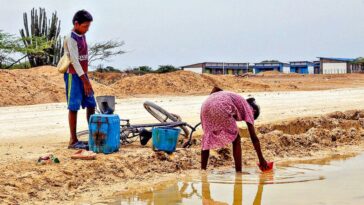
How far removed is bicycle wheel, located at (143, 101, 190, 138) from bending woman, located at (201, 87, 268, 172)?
2.07 meters

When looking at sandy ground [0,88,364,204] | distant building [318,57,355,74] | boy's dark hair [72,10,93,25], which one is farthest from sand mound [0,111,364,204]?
distant building [318,57,355,74]

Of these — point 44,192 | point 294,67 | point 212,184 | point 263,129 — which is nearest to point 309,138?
point 263,129

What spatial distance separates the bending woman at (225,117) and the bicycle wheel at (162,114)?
207cm

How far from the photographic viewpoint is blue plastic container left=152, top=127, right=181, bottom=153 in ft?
29.3

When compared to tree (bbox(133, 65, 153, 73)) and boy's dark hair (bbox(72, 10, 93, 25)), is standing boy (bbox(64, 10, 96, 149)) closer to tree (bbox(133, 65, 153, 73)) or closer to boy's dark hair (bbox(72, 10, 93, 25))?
boy's dark hair (bbox(72, 10, 93, 25))

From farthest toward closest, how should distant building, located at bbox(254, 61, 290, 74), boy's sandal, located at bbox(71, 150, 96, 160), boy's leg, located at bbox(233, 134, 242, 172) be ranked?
distant building, located at bbox(254, 61, 290, 74) < boy's leg, located at bbox(233, 134, 242, 172) < boy's sandal, located at bbox(71, 150, 96, 160)

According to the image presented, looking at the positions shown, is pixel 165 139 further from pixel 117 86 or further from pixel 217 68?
pixel 217 68

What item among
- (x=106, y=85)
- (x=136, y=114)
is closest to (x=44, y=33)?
(x=106, y=85)

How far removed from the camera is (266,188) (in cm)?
750

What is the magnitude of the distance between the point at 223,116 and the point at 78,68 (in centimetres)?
217

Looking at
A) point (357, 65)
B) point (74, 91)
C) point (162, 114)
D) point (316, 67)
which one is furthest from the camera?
point (357, 65)

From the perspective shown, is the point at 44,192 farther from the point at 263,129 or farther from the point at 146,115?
the point at 146,115

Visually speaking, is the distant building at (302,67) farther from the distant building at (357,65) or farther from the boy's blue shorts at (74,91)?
the boy's blue shorts at (74,91)

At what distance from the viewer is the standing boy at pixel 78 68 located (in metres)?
8.81
